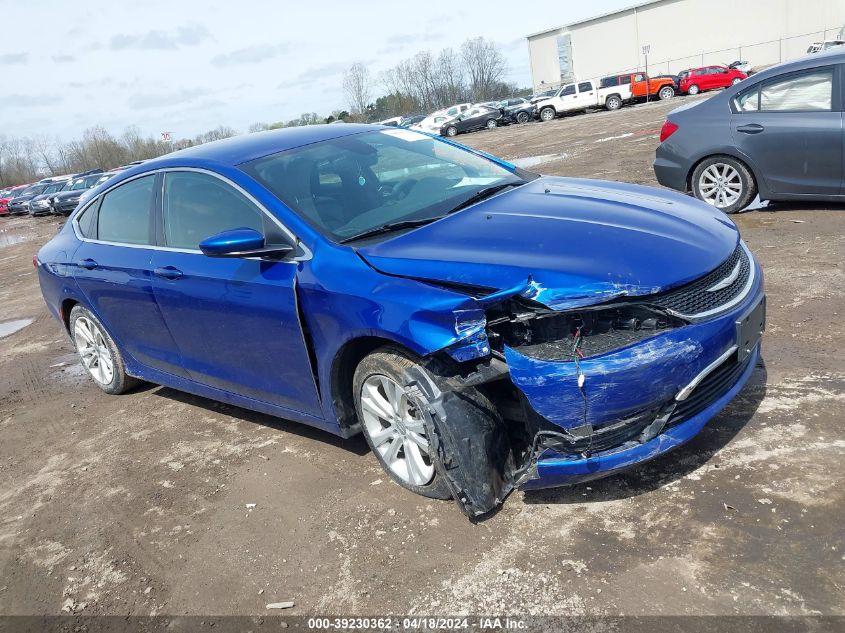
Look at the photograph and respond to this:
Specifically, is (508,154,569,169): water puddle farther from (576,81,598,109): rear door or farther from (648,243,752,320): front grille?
(576,81,598,109): rear door

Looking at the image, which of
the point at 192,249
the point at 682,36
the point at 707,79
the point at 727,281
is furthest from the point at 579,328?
the point at 682,36

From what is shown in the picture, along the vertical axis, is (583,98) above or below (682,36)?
below

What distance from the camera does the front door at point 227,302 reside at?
11.9ft

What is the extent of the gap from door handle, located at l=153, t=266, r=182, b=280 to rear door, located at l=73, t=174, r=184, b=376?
10 centimetres

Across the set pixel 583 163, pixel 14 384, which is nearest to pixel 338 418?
pixel 14 384

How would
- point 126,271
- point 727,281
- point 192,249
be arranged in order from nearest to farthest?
point 727,281 < point 192,249 < point 126,271

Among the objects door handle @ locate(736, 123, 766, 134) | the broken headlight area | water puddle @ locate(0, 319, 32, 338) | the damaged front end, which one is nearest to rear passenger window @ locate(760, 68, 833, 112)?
door handle @ locate(736, 123, 766, 134)

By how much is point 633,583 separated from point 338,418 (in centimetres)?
162

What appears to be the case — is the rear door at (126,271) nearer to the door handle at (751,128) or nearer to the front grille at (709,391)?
the front grille at (709,391)

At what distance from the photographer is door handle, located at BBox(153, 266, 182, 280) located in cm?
415

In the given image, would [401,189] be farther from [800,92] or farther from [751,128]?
[800,92]

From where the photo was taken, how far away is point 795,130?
6809mm

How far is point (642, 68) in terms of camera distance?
69.1m

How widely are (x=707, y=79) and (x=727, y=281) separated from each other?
40226 millimetres
